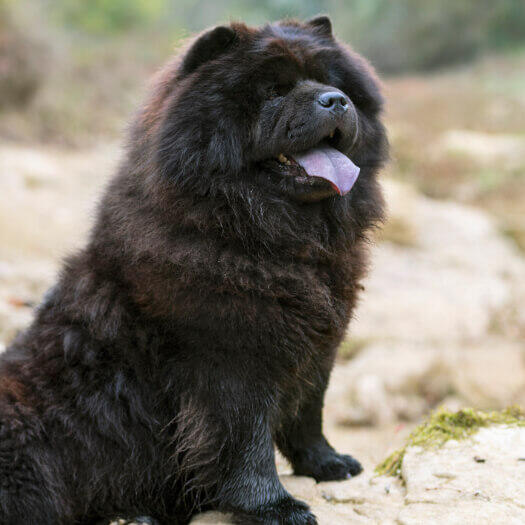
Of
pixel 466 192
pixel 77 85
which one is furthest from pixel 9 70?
pixel 466 192

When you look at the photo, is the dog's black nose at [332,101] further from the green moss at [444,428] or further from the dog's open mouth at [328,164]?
the green moss at [444,428]

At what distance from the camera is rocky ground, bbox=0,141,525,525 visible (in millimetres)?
2982

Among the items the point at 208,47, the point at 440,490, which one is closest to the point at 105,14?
the point at 208,47

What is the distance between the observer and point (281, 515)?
2.74 meters

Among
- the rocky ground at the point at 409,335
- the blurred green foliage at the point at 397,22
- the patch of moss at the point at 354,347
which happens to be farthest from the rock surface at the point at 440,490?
the blurred green foliage at the point at 397,22

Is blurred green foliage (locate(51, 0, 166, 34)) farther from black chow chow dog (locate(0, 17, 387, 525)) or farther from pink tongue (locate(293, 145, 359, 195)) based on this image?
pink tongue (locate(293, 145, 359, 195))

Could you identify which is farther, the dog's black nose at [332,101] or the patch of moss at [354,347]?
the patch of moss at [354,347]

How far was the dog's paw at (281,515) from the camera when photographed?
273 cm

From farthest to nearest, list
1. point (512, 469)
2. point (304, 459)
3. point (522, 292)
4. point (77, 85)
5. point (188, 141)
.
A: point (77, 85)
point (522, 292)
point (304, 459)
point (512, 469)
point (188, 141)

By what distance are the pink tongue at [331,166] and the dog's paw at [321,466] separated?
4.43 ft

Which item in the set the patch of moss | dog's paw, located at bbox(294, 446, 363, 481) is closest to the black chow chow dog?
dog's paw, located at bbox(294, 446, 363, 481)

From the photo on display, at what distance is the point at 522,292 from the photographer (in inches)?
320

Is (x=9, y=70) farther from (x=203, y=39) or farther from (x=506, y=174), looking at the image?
(x=203, y=39)

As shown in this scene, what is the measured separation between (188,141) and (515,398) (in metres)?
4.59
